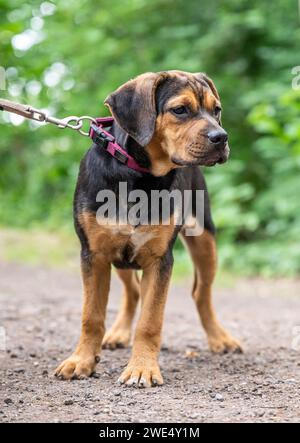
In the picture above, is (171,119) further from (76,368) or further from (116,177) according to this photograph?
(76,368)

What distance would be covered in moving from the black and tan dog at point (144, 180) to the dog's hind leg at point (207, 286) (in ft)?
3.16

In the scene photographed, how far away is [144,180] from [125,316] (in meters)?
1.65

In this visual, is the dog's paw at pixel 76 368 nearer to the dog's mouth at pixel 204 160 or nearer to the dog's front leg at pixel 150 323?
the dog's front leg at pixel 150 323

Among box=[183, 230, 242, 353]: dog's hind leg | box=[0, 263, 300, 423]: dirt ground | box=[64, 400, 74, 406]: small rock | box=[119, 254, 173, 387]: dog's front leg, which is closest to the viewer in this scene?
box=[0, 263, 300, 423]: dirt ground

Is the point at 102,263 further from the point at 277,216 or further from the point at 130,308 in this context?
the point at 277,216

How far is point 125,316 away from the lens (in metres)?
5.76

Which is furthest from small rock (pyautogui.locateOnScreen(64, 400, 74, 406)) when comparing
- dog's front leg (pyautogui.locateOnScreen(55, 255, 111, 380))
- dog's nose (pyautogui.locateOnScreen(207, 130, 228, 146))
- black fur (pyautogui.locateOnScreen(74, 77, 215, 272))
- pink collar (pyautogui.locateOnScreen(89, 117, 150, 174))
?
dog's nose (pyautogui.locateOnScreen(207, 130, 228, 146))

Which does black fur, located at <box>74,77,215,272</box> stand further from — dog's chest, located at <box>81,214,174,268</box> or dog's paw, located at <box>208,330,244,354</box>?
dog's paw, located at <box>208,330,244,354</box>

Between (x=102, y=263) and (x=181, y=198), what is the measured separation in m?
0.71

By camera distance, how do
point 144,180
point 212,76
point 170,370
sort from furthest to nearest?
1. point 212,76
2. point 170,370
3. point 144,180

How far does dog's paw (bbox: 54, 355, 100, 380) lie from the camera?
4367 millimetres

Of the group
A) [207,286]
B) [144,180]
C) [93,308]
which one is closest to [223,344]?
[207,286]

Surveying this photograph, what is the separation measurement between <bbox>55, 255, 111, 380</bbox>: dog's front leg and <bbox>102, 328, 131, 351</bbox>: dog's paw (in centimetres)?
100
